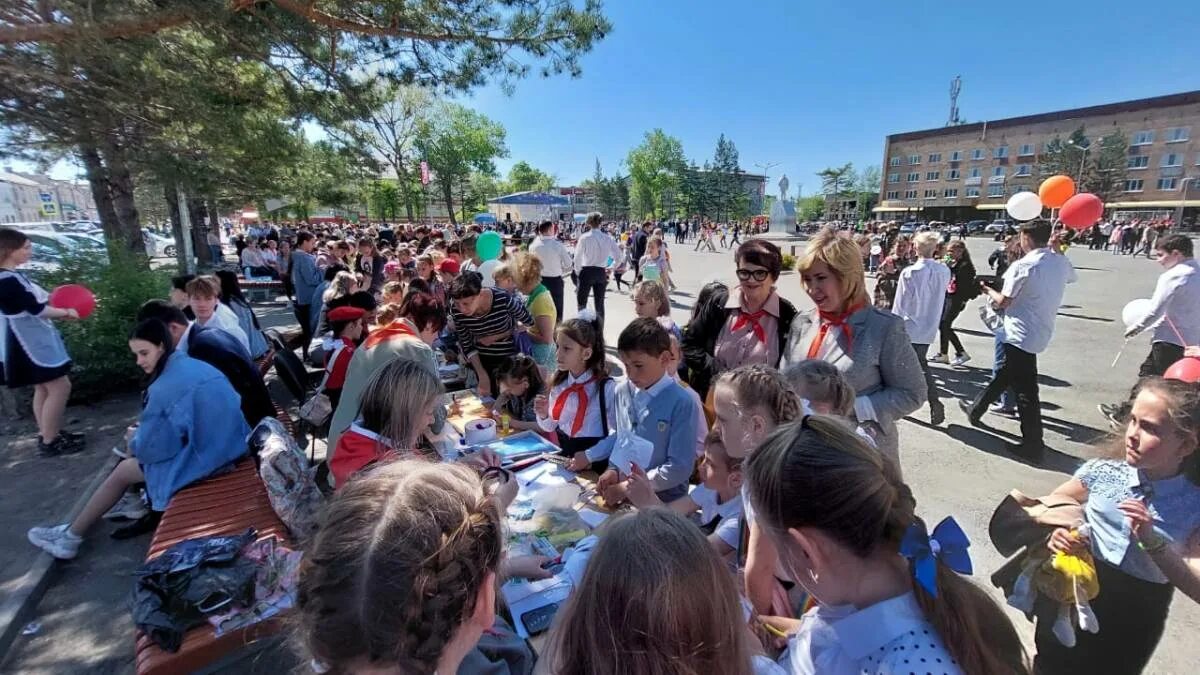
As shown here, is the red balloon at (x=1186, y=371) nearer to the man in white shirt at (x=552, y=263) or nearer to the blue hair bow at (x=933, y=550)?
the blue hair bow at (x=933, y=550)

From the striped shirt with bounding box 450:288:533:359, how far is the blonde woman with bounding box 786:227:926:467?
2835 millimetres

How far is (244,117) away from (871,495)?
7.16 metres

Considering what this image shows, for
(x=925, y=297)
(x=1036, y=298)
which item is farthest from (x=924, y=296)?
(x=1036, y=298)

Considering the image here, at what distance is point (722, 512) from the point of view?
2.00 m

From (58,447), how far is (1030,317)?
856 centimetres

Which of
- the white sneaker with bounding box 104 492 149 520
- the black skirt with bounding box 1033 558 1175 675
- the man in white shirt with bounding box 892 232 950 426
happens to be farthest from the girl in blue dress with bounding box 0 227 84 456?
the man in white shirt with bounding box 892 232 950 426

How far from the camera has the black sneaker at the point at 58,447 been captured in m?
4.54

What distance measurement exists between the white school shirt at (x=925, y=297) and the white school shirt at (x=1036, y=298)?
1020 mm

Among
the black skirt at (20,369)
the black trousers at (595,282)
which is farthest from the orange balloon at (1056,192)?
the black skirt at (20,369)

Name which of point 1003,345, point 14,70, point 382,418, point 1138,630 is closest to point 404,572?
point 382,418

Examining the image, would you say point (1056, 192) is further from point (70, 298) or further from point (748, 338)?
point (70, 298)

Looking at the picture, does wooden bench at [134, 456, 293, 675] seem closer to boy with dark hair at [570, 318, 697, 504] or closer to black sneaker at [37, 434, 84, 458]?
boy with dark hair at [570, 318, 697, 504]

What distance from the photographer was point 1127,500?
→ 1.68 meters

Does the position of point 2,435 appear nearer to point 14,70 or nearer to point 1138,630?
point 14,70
